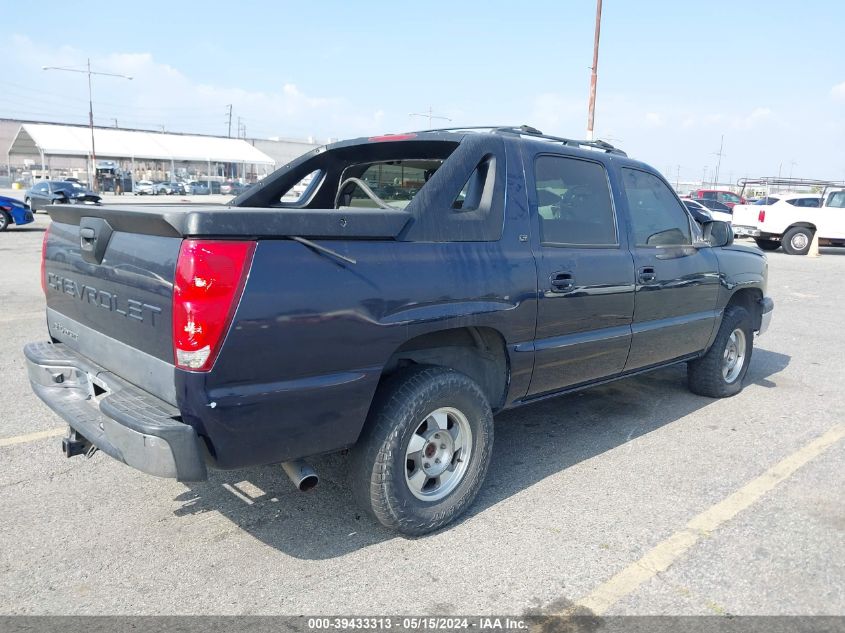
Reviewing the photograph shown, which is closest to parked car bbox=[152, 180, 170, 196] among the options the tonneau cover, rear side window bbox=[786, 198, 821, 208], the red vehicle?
the red vehicle

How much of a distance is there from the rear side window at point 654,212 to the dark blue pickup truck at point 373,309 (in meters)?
0.02

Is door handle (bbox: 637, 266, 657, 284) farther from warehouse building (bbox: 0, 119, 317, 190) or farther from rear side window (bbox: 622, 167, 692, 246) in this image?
warehouse building (bbox: 0, 119, 317, 190)

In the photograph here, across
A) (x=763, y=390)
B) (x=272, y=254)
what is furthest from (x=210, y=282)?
(x=763, y=390)

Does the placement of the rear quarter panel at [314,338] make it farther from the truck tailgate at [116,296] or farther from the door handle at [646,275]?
the door handle at [646,275]

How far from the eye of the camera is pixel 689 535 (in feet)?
10.8

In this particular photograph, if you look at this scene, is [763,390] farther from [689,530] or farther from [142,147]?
[142,147]

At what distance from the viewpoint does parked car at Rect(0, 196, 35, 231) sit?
18812 millimetres

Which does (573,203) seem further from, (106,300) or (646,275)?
(106,300)

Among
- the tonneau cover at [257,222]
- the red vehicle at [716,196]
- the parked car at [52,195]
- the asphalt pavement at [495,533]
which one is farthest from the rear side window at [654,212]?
the red vehicle at [716,196]

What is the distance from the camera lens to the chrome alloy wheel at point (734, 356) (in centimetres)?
552

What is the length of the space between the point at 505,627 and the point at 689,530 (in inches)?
50.1

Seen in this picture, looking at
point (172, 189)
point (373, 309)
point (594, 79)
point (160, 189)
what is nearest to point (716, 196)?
point (594, 79)

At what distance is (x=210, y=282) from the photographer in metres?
2.44

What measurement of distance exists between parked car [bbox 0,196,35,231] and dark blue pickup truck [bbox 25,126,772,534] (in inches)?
699
